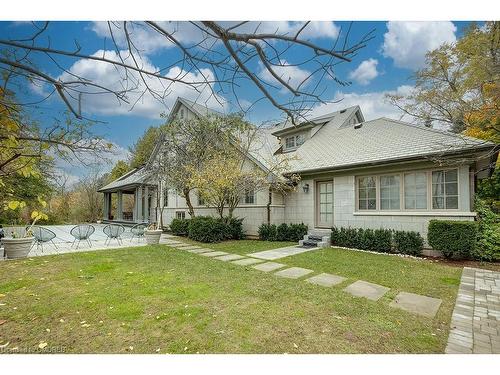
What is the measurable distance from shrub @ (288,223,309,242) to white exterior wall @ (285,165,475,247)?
12.0 inches

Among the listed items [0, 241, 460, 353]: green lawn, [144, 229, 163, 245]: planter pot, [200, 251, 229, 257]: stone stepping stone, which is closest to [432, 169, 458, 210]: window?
[0, 241, 460, 353]: green lawn

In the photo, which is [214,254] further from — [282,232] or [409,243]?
[409,243]

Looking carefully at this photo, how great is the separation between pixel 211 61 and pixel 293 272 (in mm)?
3921

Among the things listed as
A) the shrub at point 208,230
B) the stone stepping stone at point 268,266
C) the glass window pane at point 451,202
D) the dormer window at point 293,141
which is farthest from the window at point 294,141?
the stone stepping stone at point 268,266

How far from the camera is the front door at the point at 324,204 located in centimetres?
899

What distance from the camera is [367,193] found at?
813 centimetres

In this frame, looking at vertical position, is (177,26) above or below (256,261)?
above

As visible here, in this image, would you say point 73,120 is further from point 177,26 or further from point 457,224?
point 457,224

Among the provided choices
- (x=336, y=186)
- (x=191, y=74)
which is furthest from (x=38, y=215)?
(x=336, y=186)

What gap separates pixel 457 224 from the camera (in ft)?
19.6

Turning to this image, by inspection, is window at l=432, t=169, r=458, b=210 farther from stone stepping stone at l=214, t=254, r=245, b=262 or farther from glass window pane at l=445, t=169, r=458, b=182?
stone stepping stone at l=214, t=254, r=245, b=262

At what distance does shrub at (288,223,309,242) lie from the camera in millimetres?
9055

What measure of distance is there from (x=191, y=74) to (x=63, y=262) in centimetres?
550

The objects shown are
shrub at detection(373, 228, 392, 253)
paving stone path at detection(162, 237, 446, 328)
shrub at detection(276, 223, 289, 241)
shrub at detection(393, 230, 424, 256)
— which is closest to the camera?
paving stone path at detection(162, 237, 446, 328)
